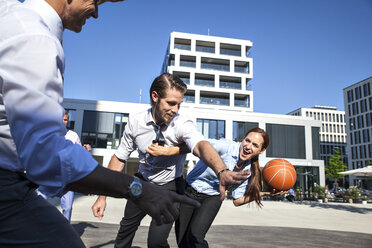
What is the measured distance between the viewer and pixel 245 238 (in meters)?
6.75

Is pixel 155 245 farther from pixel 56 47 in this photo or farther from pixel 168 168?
pixel 56 47

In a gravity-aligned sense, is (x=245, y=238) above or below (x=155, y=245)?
below

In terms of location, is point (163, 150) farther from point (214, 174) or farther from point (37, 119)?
point (37, 119)

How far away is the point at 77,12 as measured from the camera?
1396 mm

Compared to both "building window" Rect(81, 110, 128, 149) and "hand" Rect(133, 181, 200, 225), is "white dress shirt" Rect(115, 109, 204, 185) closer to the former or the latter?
"hand" Rect(133, 181, 200, 225)

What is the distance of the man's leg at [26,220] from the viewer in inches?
44.9

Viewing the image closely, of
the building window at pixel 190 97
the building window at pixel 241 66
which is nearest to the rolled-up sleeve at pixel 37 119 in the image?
the building window at pixel 190 97

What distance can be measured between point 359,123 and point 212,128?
64841mm

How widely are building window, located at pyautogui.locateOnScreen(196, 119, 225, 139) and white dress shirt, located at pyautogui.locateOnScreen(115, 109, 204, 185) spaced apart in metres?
27.7

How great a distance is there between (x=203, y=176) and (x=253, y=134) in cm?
80

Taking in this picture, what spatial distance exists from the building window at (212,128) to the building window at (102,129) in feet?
26.1

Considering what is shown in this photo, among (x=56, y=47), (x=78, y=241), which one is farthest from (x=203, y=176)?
(x=56, y=47)

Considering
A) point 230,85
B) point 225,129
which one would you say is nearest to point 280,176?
point 225,129

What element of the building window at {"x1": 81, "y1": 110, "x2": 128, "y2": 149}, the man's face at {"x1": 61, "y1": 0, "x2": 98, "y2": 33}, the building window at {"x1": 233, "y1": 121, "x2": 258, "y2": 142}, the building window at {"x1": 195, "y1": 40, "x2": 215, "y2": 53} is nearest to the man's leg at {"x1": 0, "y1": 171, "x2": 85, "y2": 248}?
the man's face at {"x1": 61, "y1": 0, "x2": 98, "y2": 33}
